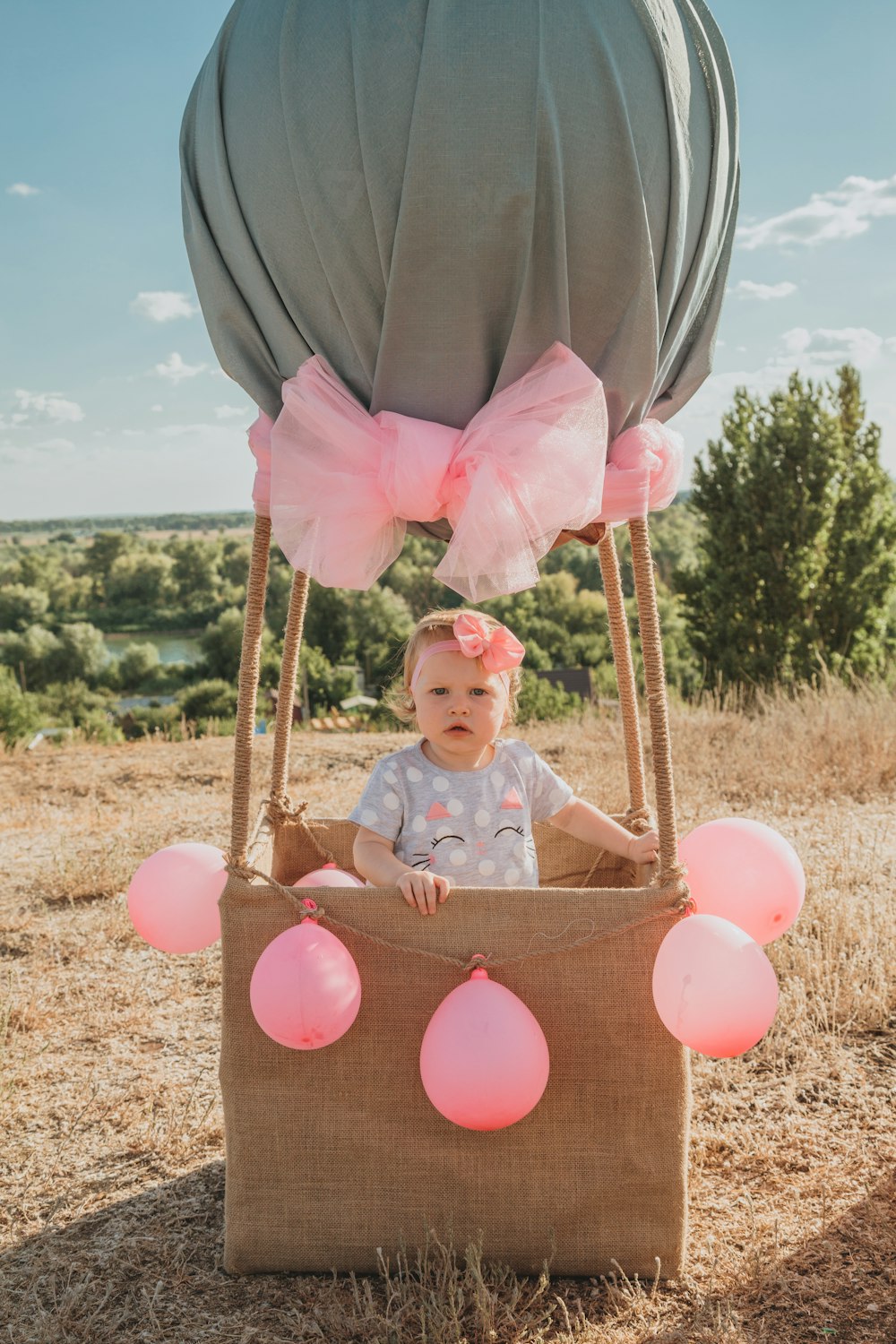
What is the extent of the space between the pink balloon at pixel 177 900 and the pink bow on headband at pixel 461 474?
2.64ft

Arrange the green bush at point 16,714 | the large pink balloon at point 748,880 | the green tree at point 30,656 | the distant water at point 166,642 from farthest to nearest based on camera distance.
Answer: the distant water at point 166,642
the green tree at point 30,656
the green bush at point 16,714
the large pink balloon at point 748,880

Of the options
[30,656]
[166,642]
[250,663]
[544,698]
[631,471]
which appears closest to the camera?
[631,471]

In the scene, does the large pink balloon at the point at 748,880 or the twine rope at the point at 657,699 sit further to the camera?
the large pink balloon at the point at 748,880

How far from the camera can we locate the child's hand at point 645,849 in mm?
2311

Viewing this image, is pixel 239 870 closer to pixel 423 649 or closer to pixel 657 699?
pixel 423 649

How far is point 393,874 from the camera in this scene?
2.21 metres

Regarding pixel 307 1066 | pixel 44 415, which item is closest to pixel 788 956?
pixel 307 1066

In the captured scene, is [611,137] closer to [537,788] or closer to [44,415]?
[537,788]

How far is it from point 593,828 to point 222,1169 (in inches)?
49.0

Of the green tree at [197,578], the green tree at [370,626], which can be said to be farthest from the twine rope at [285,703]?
the green tree at [197,578]

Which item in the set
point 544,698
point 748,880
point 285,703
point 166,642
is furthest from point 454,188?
point 166,642

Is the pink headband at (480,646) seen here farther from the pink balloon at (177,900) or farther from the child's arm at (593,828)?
the pink balloon at (177,900)

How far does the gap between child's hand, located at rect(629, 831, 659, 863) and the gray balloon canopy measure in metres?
0.94

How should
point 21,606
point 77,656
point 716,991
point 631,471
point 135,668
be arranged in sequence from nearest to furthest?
point 716,991
point 631,471
point 77,656
point 135,668
point 21,606
